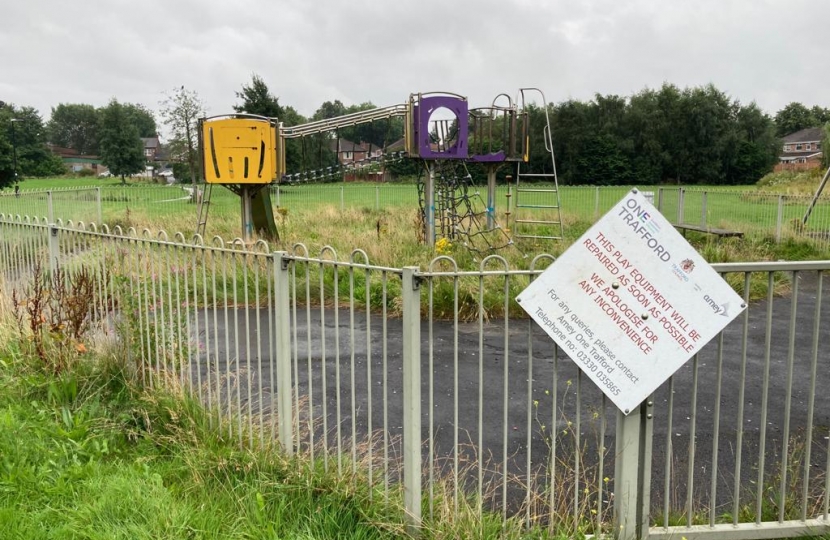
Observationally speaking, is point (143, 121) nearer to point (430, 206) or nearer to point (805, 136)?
point (805, 136)

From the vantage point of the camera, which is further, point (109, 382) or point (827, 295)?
point (827, 295)

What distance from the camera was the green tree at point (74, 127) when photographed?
13900 cm

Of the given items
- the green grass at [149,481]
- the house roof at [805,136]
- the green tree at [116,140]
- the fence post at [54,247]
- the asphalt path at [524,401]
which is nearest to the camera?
the green grass at [149,481]

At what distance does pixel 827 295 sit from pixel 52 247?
11.2 m

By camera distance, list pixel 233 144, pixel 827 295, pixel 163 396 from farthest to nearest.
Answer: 1. pixel 233 144
2. pixel 827 295
3. pixel 163 396

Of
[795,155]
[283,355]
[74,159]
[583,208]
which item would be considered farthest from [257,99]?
[74,159]

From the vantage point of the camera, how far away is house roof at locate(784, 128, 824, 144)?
9338 centimetres

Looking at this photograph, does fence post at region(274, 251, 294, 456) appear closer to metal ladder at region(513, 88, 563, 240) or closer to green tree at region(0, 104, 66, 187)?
metal ladder at region(513, 88, 563, 240)

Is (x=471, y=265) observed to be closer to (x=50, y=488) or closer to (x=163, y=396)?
(x=163, y=396)

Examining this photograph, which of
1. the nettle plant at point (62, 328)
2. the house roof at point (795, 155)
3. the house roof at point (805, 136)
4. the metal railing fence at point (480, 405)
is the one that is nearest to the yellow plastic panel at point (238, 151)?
the metal railing fence at point (480, 405)

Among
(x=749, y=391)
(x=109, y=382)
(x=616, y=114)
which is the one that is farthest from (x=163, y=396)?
(x=616, y=114)

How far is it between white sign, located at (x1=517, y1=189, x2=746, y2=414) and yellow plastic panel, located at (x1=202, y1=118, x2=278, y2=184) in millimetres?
10585

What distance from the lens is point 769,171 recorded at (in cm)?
5428

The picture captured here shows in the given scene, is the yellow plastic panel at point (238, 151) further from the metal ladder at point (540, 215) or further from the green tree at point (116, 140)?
the green tree at point (116, 140)
